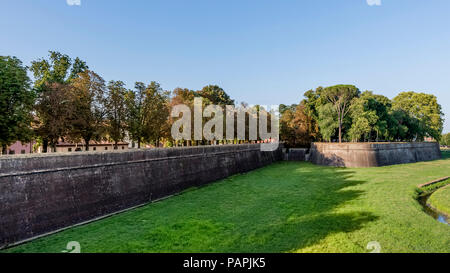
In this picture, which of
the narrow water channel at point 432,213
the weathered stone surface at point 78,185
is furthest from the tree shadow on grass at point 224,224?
the narrow water channel at point 432,213

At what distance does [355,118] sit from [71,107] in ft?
110

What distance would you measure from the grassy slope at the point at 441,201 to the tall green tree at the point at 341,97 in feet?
65.6

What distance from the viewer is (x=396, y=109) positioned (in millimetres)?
42594

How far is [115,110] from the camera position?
19016 mm

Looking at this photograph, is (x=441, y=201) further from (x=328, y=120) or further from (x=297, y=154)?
(x=297, y=154)

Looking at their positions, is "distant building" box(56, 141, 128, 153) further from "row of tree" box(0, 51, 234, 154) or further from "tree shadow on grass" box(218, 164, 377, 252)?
"tree shadow on grass" box(218, 164, 377, 252)

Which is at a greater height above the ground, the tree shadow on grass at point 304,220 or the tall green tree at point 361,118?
the tall green tree at point 361,118

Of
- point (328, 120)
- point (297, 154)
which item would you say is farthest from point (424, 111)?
point (297, 154)

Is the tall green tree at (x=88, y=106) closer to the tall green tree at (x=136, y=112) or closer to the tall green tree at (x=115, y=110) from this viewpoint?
the tall green tree at (x=115, y=110)

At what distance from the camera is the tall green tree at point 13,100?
12.3 metres
